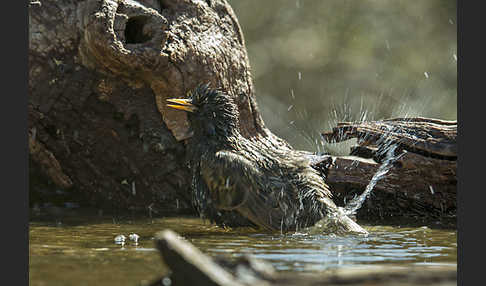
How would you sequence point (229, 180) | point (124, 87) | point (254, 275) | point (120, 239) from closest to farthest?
point (254, 275)
point (120, 239)
point (229, 180)
point (124, 87)

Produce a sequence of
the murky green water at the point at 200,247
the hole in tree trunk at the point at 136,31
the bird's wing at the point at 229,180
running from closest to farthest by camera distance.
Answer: the murky green water at the point at 200,247 < the bird's wing at the point at 229,180 < the hole in tree trunk at the point at 136,31

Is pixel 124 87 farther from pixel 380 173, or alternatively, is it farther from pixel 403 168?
pixel 403 168

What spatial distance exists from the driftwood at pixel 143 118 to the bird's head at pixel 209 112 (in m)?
0.69

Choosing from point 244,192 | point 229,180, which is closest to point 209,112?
point 229,180

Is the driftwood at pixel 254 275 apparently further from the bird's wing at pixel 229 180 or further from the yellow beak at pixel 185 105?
the yellow beak at pixel 185 105

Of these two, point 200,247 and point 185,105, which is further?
point 185,105

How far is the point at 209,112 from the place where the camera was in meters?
6.59

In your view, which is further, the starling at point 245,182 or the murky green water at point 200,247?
the starling at point 245,182

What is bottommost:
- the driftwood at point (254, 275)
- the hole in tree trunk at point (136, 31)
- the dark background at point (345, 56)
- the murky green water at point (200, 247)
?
the murky green water at point (200, 247)

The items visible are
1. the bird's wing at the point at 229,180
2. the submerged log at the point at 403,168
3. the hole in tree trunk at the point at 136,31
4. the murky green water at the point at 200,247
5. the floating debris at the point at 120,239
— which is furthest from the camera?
the hole in tree trunk at the point at 136,31

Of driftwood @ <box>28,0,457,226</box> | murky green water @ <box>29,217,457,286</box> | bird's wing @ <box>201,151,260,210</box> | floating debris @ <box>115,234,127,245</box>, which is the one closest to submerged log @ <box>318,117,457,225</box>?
driftwood @ <box>28,0,457,226</box>

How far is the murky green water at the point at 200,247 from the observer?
3.86 m

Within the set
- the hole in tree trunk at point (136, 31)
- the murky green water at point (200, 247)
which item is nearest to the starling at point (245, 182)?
the murky green water at point (200, 247)

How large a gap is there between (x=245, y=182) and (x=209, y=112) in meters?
0.91
